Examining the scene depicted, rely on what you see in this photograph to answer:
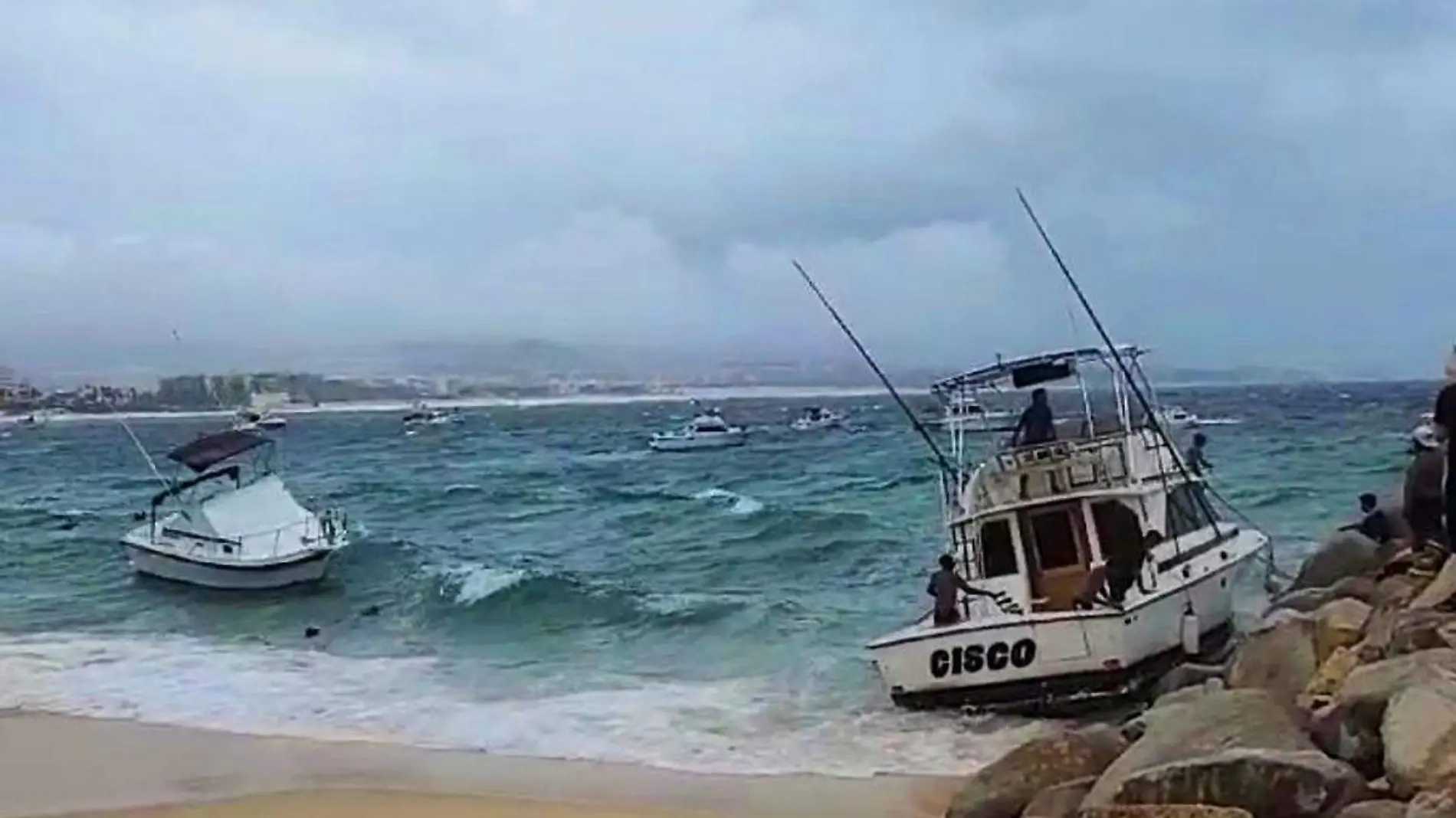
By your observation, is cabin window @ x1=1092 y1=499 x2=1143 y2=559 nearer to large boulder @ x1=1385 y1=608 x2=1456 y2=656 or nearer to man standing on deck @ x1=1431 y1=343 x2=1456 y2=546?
man standing on deck @ x1=1431 y1=343 x2=1456 y2=546

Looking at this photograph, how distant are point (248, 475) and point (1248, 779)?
29652mm

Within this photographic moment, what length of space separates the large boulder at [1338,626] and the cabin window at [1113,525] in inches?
162

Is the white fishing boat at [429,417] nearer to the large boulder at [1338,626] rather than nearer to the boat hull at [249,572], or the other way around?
the boat hull at [249,572]

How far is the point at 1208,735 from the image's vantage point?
31.5 ft

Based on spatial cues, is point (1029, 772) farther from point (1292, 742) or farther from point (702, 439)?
point (702, 439)

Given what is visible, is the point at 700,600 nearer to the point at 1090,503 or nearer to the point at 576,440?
the point at 1090,503

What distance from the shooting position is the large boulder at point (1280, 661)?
12531mm

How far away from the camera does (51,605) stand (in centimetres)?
2953

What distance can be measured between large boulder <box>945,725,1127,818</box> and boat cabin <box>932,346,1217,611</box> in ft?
20.7

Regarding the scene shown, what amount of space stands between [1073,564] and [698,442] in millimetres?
60769

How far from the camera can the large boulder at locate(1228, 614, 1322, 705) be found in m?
12.5

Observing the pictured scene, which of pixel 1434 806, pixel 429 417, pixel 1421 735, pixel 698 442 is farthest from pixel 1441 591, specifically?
pixel 429 417

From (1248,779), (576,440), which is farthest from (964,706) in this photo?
(576,440)

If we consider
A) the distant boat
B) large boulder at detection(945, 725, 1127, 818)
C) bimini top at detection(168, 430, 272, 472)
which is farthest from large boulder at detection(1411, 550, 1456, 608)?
the distant boat
